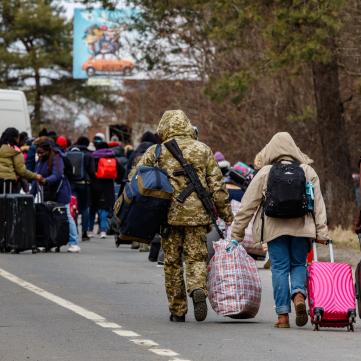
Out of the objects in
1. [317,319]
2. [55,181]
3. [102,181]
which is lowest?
[317,319]

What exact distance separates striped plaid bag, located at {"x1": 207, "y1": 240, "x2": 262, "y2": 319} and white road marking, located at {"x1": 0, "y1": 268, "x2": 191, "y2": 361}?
3.19 feet

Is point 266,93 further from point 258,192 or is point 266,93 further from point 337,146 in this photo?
point 258,192

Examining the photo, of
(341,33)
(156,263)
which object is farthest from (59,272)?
(341,33)

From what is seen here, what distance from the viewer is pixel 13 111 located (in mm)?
31219

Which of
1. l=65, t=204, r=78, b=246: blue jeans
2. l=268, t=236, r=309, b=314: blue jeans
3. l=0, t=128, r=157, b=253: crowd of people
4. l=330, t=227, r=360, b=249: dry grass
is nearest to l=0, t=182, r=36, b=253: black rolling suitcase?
l=0, t=128, r=157, b=253: crowd of people

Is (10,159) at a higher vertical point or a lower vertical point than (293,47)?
lower

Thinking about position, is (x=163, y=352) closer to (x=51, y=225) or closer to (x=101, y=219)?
(x=51, y=225)

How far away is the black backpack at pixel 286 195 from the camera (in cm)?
1255

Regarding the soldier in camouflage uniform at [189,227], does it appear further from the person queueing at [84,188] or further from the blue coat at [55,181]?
the person queueing at [84,188]

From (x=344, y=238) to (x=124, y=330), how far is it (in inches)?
546

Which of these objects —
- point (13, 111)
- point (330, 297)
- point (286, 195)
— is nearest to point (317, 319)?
point (330, 297)

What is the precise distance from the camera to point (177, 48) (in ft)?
121

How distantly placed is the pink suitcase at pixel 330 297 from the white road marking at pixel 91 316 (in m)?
1.57

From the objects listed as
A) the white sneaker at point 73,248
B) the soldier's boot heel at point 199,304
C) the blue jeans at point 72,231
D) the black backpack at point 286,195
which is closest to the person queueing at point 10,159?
the blue jeans at point 72,231
